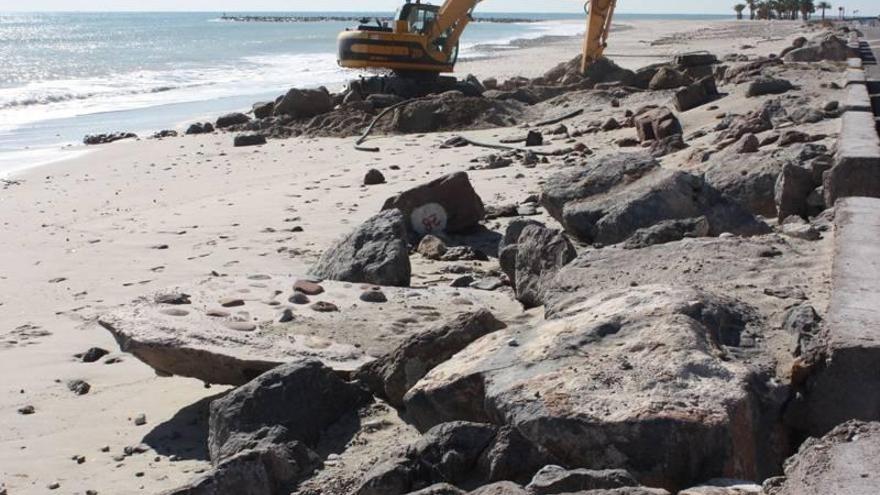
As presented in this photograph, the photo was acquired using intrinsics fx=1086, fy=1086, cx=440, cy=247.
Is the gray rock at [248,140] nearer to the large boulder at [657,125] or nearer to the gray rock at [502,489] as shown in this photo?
the large boulder at [657,125]

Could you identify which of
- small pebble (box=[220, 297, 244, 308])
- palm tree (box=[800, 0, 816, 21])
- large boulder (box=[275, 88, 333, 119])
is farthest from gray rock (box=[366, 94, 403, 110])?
palm tree (box=[800, 0, 816, 21])

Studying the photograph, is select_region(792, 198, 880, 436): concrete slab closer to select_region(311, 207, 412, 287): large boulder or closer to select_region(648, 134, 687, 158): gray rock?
select_region(311, 207, 412, 287): large boulder

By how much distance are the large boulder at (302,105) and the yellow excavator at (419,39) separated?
1.82 m

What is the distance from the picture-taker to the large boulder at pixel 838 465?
2.86 m

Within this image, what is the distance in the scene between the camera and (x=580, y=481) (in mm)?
2984

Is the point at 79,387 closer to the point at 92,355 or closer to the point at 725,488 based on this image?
the point at 92,355

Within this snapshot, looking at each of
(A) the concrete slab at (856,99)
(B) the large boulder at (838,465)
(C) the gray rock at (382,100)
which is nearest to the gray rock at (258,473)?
(B) the large boulder at (838,465)

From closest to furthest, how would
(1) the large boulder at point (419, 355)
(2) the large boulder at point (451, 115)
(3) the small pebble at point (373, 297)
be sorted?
(1) the large boulder at point (419, 355) < (3) the small pebble at point (373, 297) < (2) the large boulder at point (451, 115)

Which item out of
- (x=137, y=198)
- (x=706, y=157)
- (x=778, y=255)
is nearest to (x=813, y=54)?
(x=706, y=157)

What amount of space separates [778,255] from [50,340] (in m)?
4.06

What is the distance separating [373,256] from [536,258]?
117 centimetres

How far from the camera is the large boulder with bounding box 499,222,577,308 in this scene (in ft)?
18.9

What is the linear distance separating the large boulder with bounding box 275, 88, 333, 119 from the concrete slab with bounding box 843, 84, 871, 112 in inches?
383

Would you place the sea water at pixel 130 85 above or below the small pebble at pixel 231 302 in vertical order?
below
